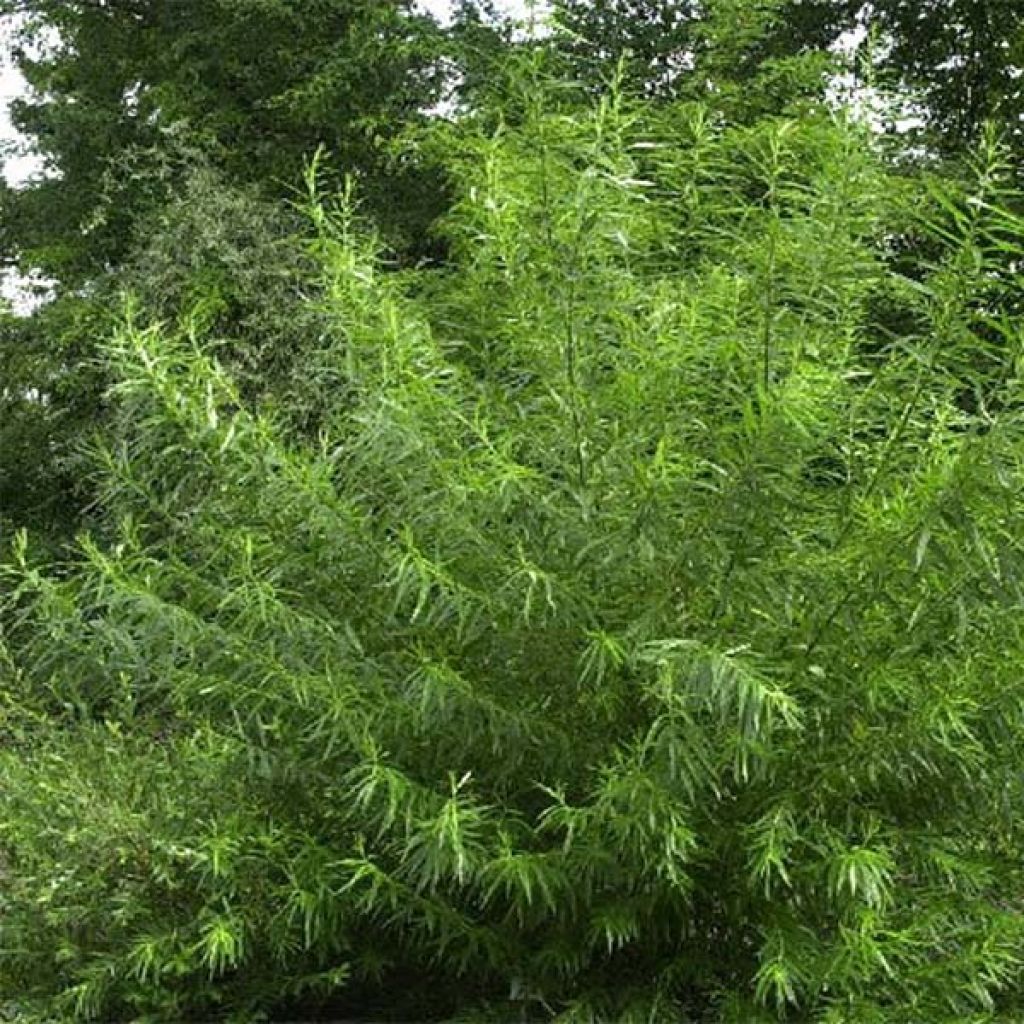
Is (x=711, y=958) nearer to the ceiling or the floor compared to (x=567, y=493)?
nearer to the floor

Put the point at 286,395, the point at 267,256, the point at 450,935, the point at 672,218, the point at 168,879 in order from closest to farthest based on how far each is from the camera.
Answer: the point at 450,935 → the point at 168,879 → the point at 672,218 → the point at 286,395 → the point at 267,256

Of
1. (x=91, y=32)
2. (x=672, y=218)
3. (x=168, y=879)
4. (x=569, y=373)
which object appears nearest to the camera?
(x=569, y=373)

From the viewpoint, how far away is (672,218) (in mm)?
3781

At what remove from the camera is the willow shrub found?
293cm

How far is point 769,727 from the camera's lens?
2.77 m

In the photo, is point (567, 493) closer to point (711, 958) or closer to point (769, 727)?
point (769, 727)

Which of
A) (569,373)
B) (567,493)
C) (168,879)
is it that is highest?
(569,373)

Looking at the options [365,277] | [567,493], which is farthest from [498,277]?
[567,493]

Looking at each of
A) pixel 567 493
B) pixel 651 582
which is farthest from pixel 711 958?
pixel 567 493

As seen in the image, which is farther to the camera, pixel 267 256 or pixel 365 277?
pixel 267 256

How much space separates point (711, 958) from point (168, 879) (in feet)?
4.37

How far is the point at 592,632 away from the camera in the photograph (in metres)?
2.96

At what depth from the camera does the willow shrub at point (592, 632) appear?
2.93m

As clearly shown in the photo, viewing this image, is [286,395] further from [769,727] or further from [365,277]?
[769,727]
